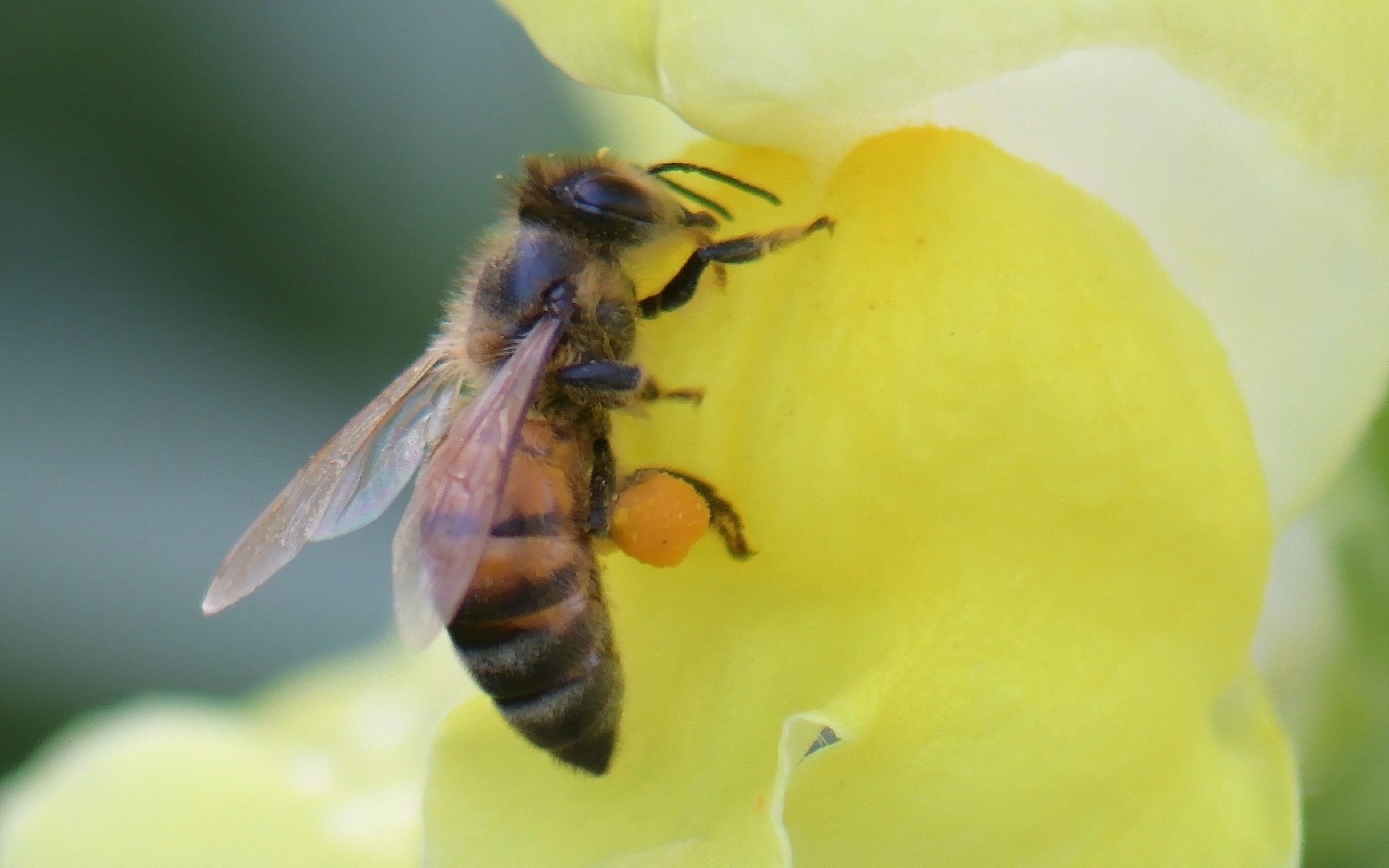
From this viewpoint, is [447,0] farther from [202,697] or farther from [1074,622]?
[1074,622]

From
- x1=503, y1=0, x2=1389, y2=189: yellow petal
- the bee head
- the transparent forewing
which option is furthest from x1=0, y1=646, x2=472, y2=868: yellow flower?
x1=503, y1=0, x2=1389, y2=189: yellow petal

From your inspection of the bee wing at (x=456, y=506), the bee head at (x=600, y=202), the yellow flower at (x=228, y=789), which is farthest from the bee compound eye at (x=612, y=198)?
the yellow flower at (x=228, y=789)

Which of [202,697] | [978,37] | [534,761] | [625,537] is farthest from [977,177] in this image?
[202,697]

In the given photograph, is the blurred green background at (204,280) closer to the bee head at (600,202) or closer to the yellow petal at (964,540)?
the bee head at (600,202)

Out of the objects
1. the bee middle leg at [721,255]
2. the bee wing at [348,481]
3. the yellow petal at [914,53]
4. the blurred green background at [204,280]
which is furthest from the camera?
the blurred green background at [204,280]

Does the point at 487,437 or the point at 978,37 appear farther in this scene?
the point at 487,437

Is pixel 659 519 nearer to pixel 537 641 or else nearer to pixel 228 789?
pixel 537 641

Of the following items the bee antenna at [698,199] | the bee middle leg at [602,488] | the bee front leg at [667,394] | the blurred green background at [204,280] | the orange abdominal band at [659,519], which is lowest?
the blurred green background at [204,280]

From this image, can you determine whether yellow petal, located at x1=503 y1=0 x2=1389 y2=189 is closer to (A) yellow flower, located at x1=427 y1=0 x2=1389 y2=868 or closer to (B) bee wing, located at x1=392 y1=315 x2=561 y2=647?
(A) yellow flower, located at x1=427 y1=0 x2=1389 y2=868
